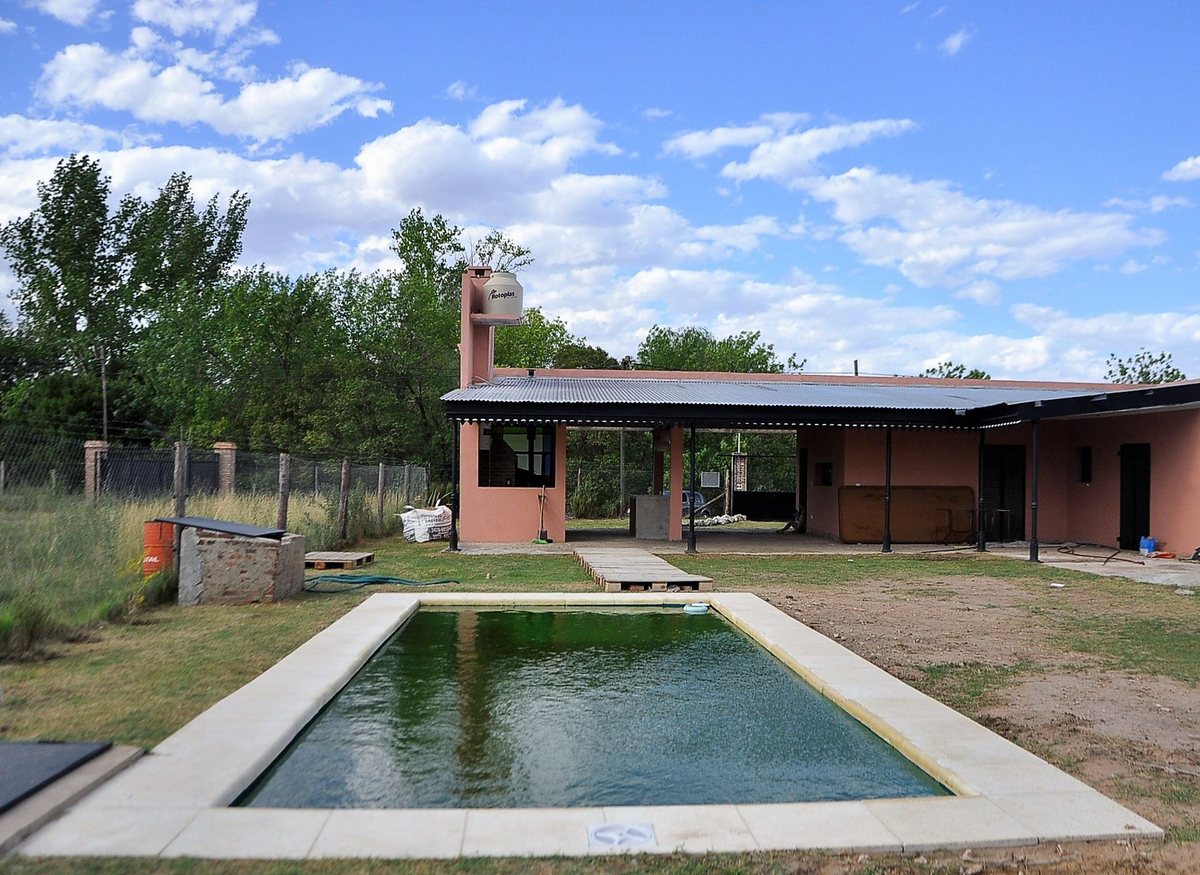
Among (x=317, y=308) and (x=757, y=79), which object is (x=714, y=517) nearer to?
(x=757, y=79)

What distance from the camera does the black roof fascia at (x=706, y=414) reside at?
1599 centimetres

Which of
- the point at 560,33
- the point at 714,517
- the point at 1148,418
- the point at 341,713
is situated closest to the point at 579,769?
the point at 341,713

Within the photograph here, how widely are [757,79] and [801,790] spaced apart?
1438 cm

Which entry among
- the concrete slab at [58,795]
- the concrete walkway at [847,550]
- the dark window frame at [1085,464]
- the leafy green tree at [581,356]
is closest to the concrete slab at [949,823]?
the concrete slab at [58,795]

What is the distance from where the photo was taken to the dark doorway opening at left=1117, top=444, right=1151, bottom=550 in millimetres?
16812

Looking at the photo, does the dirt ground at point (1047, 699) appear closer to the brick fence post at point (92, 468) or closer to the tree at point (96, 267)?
the brick fence post at point (92, 468)

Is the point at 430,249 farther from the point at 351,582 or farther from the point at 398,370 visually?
the point at 351,582

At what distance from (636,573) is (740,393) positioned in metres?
7.57

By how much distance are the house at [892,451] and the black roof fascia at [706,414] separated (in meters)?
0.02

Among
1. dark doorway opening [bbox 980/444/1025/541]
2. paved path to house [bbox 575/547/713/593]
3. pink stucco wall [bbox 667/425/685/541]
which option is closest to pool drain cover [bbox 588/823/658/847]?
paved path to house [bbox 575/547/713/593]

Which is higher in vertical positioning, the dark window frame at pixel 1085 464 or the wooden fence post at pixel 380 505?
the dark window frame at pixel 1085 464

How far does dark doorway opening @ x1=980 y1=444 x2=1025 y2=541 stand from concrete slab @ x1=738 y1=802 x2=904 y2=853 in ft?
53.7

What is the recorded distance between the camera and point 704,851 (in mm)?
3664

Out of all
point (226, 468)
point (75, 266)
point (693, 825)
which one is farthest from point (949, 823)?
point (75, 266)
